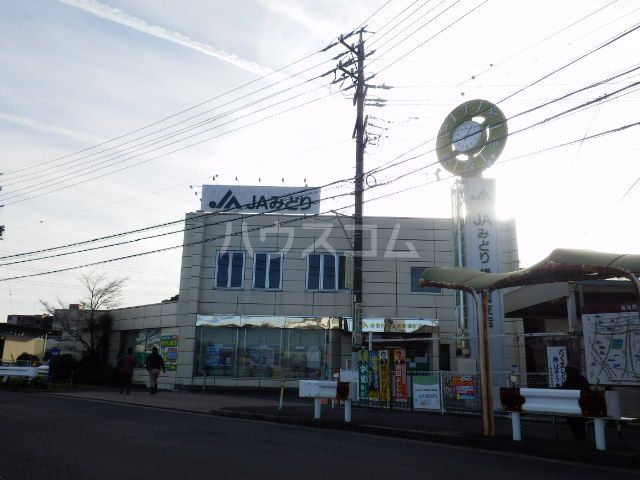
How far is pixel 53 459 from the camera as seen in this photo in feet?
23.2

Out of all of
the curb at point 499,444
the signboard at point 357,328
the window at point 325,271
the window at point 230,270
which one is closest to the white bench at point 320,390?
the curb at point 499,444

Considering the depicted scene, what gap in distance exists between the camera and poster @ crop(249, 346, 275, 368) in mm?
26297

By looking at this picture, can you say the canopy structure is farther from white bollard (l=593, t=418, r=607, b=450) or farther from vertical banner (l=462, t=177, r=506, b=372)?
vertical banner (l=462, t=177, r=506, b=372)

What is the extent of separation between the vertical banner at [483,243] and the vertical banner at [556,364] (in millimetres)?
2544

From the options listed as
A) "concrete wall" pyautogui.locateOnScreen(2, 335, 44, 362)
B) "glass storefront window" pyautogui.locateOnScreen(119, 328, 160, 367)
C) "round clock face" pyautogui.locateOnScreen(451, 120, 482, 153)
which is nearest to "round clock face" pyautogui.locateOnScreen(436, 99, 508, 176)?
"round clock face" pyautogui.locateOnScreen(451, 120, 482, 153)

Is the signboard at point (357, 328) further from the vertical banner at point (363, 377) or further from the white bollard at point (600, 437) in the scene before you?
the white bollard at point (600, 437)

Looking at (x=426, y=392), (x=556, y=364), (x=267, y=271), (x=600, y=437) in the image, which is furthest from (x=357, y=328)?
(x=267, y=271)

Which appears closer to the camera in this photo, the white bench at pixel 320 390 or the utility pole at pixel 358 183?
the white bench at pixel 320 390

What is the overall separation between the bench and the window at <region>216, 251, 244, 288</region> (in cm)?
1878

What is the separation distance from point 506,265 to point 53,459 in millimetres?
22522

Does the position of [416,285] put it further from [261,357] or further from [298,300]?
[261,357]

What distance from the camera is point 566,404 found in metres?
8.99

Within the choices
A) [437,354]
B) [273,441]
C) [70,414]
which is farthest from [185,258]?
[273,441]

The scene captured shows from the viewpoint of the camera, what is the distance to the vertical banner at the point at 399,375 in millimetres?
15700
